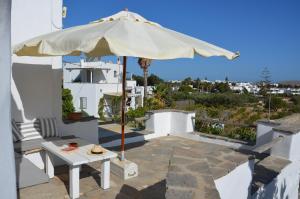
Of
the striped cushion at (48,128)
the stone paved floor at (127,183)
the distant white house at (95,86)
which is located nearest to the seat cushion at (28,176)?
the stone paved floor at (127,183)

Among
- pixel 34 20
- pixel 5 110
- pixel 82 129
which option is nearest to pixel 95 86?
pixel 82 129

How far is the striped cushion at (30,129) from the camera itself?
5.93 meters

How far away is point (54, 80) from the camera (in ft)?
22.5

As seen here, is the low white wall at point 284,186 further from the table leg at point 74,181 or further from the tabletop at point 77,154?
the table leg at point 74,181

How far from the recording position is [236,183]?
376 cm

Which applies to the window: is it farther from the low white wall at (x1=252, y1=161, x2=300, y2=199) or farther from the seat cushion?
the seat cushion

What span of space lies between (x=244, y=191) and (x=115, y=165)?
270 cm

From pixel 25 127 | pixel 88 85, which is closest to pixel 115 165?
pixel 25 127

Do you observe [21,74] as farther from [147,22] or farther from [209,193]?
[209,193]

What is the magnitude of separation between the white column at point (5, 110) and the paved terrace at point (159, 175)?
1431mm

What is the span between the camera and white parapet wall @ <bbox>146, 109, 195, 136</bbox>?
371 inches

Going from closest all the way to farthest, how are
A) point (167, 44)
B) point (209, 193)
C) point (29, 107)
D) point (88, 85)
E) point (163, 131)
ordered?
1. point (209, 193)
2. point (167, 44)
3. point (29, 107)
4. point (163, 131)
5. point (88, 85)

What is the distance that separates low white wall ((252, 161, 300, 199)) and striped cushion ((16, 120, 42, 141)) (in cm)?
487

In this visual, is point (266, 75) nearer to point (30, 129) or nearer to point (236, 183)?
point (236, 183)
